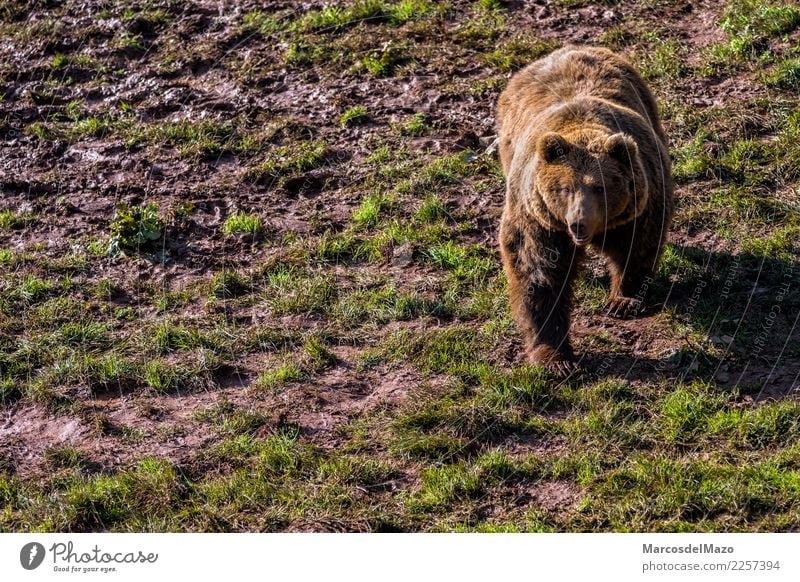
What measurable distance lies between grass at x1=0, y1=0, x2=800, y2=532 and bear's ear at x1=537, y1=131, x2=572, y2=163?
61.3 inches

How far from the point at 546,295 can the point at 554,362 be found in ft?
1.67

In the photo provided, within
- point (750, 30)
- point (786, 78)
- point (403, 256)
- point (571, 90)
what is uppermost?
point (571, 90)

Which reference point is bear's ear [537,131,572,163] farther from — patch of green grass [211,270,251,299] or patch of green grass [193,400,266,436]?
patch of green grass [211,270,251,299]

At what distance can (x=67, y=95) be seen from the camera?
40.0 ft

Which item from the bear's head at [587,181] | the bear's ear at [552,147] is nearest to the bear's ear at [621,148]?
the bear's head at [587,181]

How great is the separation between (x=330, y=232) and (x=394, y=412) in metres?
2.73

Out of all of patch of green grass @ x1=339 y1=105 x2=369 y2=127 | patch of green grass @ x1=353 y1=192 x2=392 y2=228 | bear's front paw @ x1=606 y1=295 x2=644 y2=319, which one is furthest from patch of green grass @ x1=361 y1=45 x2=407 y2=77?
bear's front paw @ x1=606 y1=295 x2=644 y2=319

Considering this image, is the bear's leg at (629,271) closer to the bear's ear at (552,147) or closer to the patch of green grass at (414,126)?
the bear's ear at (552,147)

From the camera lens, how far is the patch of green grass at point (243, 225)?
979 cm

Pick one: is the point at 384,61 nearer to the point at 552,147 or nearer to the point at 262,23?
the point at 262,23

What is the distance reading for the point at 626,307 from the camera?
813 cm

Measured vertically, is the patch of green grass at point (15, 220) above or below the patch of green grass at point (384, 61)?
below
